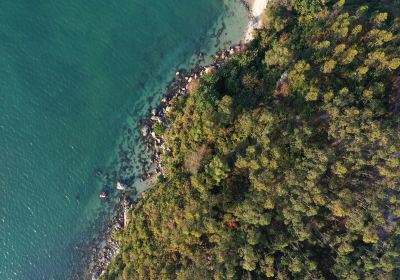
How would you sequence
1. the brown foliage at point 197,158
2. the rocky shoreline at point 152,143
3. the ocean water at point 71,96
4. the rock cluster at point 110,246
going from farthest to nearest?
the rock cluster at point 110,246 → the ocean water at point 71,96 → the rocky shoreline at point 152,143 → the brown foliage at point 197,158

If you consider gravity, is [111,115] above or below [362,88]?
below

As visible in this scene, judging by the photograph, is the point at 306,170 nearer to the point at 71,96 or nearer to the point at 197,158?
the point at 197,158

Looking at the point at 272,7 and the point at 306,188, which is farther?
the point at 272,7

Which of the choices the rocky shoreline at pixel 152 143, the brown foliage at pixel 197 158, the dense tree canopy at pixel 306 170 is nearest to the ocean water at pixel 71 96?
the rocky shoreline at pixel 152 143

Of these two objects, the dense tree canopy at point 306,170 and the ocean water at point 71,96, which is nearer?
the dense tree canopy at point 306,170

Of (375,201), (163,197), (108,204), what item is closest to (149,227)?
(163,197)

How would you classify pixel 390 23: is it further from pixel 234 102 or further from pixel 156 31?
pixel 156 31

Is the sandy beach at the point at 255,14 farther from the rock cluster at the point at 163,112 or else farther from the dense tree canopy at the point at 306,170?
the dense tree canopy at the point at 306,170
